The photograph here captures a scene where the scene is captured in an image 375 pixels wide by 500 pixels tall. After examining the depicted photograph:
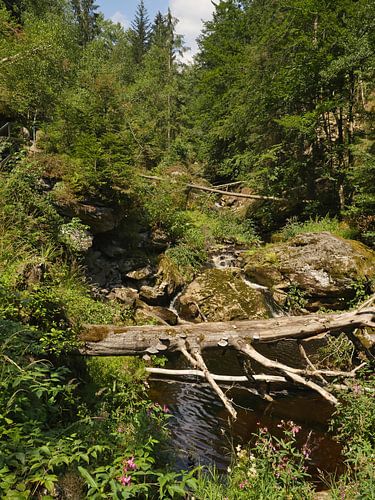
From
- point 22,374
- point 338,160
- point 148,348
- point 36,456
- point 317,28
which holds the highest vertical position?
point 317,28

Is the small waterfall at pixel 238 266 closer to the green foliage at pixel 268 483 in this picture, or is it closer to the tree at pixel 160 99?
the green foliage at pixel 268 483

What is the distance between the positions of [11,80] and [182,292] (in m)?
10.9

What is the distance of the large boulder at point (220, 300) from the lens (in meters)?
10.4

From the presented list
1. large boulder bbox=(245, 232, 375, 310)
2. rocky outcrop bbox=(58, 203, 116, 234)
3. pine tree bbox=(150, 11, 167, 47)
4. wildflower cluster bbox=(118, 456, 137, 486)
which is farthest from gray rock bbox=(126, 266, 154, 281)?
pine tree bbox=(150, 11, 167, 47)

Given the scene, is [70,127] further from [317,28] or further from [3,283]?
[317,28]

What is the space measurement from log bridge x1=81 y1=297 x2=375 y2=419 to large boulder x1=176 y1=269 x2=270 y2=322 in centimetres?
454

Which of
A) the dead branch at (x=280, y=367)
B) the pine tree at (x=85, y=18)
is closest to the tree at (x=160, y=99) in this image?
the pine tree at (x=85, y=18)

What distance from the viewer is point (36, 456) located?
2.13 m

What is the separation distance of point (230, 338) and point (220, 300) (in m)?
5.61

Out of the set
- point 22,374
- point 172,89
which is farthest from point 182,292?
point 172,89

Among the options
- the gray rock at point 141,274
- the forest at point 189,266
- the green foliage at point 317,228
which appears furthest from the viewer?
the green foliage at point 317,228

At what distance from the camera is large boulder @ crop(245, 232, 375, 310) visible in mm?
10664

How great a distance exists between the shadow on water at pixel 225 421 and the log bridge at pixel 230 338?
498 mm

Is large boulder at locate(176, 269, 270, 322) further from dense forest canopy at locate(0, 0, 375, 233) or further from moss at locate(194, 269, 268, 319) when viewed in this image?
dense forest canopy at locate(0, 0, 375, 233)
